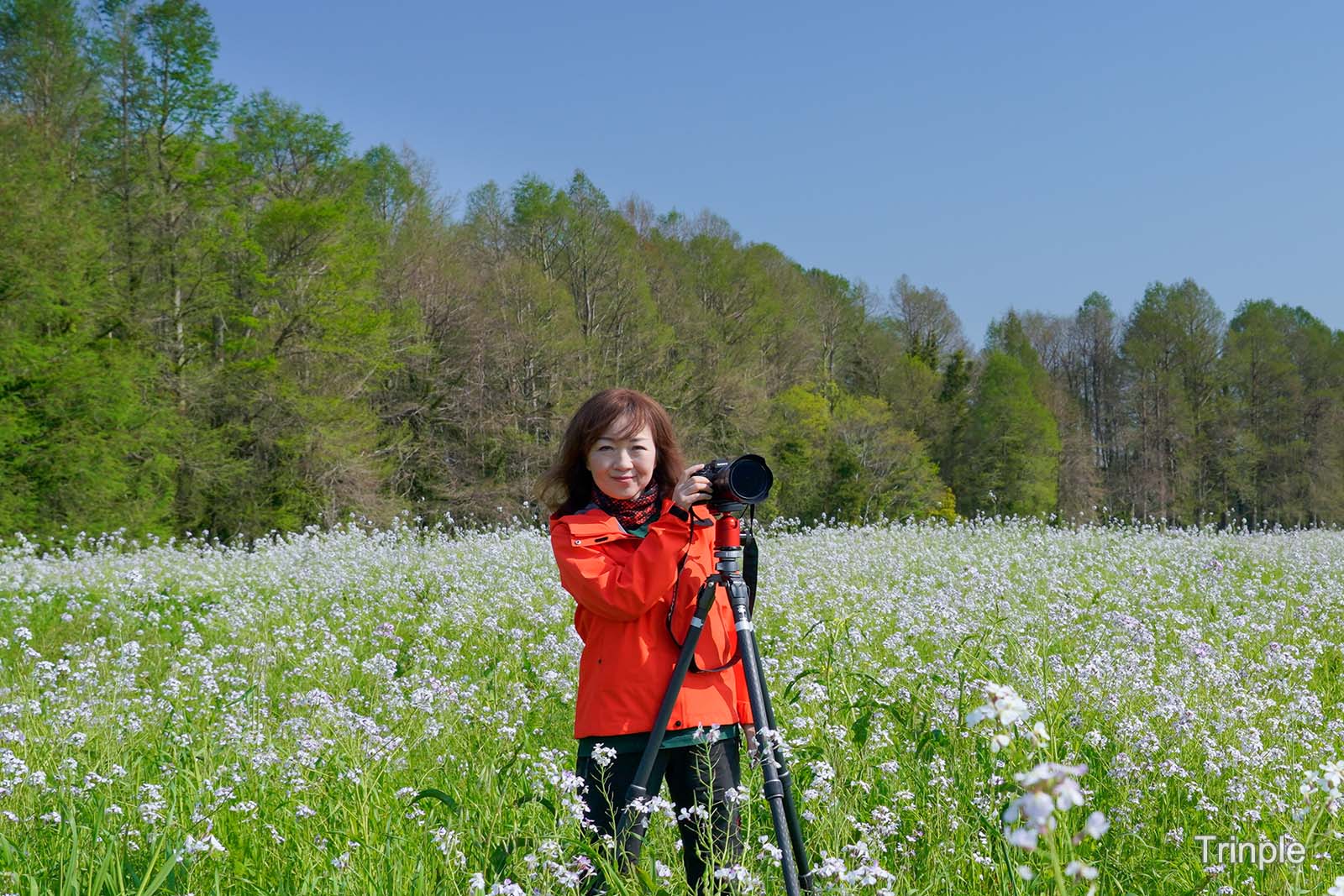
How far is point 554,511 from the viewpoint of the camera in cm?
338

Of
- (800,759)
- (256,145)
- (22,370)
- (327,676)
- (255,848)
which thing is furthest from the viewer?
(256,145)

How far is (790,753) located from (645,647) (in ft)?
4.34

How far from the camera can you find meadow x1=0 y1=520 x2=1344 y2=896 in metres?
2.74

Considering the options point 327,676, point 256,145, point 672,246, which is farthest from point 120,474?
point 672,246

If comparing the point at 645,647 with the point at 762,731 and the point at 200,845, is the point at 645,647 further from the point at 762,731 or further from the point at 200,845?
the point at 200,845

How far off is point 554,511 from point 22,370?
20587 mm

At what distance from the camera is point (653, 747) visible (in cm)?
260

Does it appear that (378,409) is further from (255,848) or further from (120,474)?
(255,848)

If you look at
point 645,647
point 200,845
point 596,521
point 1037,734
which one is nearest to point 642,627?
point 645,647

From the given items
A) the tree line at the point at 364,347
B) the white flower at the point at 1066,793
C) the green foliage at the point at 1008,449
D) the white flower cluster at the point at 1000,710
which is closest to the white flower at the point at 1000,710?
the white flower cluster at the point at 1000,710

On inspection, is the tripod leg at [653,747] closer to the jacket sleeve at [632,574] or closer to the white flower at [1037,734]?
the jacket sleeve at [632,574]

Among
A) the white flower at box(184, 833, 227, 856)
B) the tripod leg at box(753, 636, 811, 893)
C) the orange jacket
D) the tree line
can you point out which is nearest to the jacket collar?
the orange jacket

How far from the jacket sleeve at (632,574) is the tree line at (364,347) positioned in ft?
61.7

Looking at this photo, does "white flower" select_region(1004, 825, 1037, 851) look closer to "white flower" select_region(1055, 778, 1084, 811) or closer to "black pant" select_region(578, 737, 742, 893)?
"white flower" select_region(1055, 778, 1084, 811)
